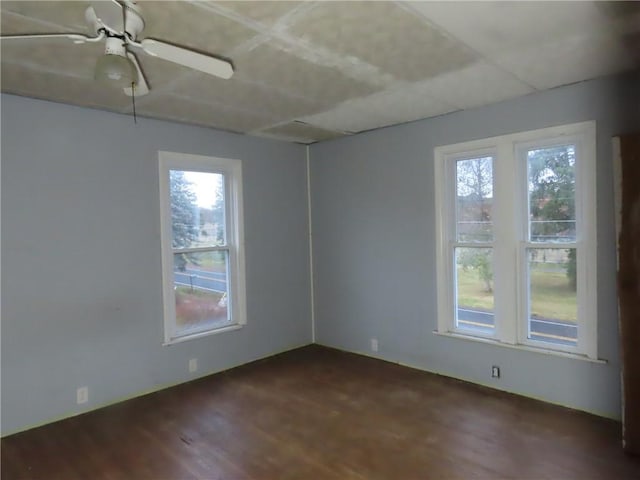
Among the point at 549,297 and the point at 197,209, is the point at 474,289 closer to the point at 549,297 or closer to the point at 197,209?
the point at 549,297

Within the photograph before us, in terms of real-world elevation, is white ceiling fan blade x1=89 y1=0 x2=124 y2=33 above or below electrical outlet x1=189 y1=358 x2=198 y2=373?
above

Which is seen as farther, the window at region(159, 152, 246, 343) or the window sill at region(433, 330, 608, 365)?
the window at region(159, 152, 246, 343)

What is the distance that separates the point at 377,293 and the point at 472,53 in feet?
8.61

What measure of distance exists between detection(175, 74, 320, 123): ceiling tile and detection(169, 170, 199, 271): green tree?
979mm

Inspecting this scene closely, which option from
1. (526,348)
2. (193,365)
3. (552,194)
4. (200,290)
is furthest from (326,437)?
(552,194)

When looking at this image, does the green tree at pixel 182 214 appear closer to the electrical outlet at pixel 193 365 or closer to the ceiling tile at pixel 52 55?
the electrical outlet at pixel 193 365

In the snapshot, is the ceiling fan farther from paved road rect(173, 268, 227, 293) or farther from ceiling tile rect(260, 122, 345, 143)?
paved road rect(173, 268, 227, 293)

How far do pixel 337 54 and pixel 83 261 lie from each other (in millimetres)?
2534

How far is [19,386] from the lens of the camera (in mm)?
2996

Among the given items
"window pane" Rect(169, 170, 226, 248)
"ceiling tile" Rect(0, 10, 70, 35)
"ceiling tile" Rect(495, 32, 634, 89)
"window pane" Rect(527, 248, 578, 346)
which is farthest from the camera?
"window pane" Rect(169, 170, 226, 248)

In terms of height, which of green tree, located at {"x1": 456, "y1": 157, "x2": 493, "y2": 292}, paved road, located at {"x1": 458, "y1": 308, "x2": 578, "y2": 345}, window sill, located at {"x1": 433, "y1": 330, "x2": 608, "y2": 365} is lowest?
window sill, located at {"x1": 433, "y1": 330, "x2": 608, "y2": 365}

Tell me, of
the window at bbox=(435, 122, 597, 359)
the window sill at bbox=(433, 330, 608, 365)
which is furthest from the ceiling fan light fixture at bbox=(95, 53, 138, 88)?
the window sill at bbox=(433, 330, 608, 365)

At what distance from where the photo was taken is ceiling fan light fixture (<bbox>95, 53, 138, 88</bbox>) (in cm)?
170

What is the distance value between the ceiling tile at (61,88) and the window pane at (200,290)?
1.48 meters
